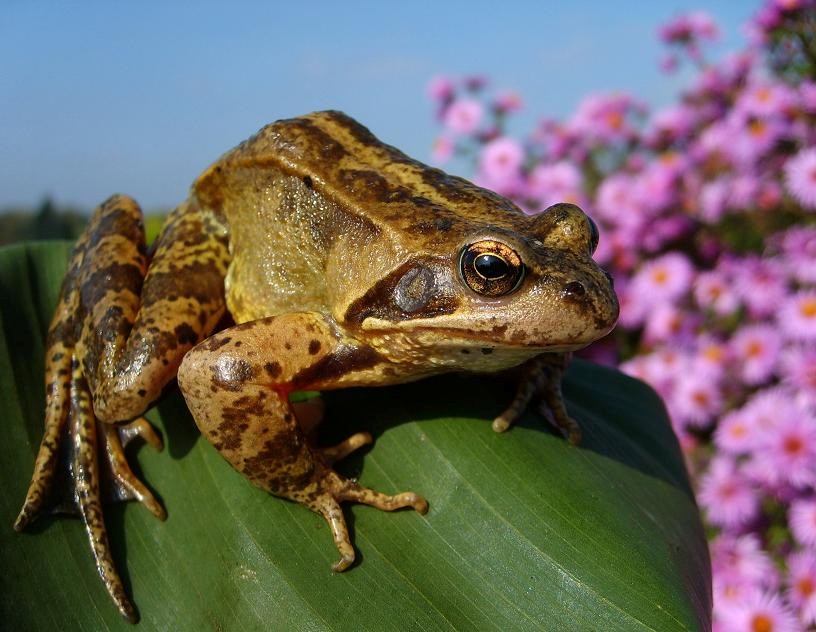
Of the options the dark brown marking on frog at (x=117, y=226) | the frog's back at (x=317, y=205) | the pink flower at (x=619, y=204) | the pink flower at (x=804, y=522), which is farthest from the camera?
the pink flower at (x=619, y=204)

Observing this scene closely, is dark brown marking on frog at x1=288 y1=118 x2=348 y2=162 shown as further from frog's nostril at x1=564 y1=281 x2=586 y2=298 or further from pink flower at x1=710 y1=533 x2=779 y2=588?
pink flower at x1=710 y1=533 x2=779 y2=588

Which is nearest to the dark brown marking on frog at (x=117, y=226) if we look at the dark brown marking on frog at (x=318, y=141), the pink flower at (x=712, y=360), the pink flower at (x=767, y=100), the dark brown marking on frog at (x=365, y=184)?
the dark brown marking on frog at (x=318, y=141)

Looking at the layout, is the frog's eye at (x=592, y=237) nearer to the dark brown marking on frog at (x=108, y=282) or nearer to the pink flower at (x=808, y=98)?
the dark brown marking on frog at (x=108, y=282)

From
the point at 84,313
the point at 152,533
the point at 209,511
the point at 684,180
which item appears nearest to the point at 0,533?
the point at 152,533

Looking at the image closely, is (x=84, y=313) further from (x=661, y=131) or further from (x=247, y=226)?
(x=661, y=131)

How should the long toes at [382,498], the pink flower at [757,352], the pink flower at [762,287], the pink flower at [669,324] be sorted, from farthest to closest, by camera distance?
the pink flower at [669,324], the pink flower at [762,287], the pink flower at [757,352], the long toes at [382,498]

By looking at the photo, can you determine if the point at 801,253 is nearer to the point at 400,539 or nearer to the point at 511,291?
the point at 511,291

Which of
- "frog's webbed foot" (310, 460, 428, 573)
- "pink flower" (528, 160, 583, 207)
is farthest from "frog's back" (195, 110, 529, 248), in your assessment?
"pink flower" (528, 160, 583, 207)
